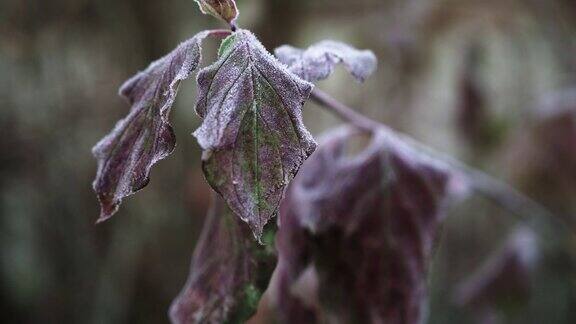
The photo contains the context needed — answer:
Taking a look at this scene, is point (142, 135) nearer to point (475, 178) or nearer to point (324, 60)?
point (324, 60)

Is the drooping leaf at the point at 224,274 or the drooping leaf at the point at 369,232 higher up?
the drooping leaf at the point at 224,274

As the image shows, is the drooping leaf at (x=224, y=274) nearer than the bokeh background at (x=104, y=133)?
Yes

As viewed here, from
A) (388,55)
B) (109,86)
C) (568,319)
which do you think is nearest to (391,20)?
(388,55)

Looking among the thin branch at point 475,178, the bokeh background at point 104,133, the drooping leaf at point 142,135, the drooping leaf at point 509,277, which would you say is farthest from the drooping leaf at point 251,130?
the bokeh background at point 104,133

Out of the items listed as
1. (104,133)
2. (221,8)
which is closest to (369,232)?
(221,8)

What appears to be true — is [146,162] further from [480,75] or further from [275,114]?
[480,75]

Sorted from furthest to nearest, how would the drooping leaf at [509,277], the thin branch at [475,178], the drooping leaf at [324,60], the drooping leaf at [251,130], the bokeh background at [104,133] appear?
the bokeh background at [104,133]
the drooping leaf at [509,277]
the thin branch at [475,178]
the drooping leaf at [324,60]
the drooping leaf at [251,130]

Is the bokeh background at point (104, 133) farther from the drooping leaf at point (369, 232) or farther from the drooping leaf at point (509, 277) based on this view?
the drooping leaf at point (369, 232)

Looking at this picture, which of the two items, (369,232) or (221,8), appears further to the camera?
(369,232)
